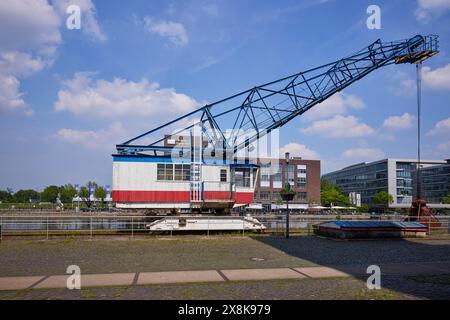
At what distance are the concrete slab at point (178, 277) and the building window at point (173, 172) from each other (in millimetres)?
13264

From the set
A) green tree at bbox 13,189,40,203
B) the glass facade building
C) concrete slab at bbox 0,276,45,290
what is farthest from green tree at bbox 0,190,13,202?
concrete slab at bbox 0,276,45,290

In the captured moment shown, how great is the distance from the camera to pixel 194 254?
45.8 ft

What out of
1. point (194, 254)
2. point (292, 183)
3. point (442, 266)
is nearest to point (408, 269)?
point (442, 266)

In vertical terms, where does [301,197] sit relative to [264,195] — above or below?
below

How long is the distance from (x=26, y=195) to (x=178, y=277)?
179792mm

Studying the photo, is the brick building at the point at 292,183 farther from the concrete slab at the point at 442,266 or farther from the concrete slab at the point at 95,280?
the concrete slab at the point at 95,280

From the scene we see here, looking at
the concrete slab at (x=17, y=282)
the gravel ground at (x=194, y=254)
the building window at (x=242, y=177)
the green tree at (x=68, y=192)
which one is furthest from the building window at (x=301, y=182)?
the concrete slab at (x=17, y=282)

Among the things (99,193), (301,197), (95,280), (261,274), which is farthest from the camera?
(99,193)

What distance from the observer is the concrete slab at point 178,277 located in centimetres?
910

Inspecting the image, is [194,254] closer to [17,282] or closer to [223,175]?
[17,282]

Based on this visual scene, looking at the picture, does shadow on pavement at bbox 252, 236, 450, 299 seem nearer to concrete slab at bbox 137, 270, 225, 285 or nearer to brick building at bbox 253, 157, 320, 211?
concrete slab at bbox 137, 270, 225, 285

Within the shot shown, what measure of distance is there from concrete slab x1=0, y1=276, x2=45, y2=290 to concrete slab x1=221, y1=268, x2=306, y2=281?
4763 mm
